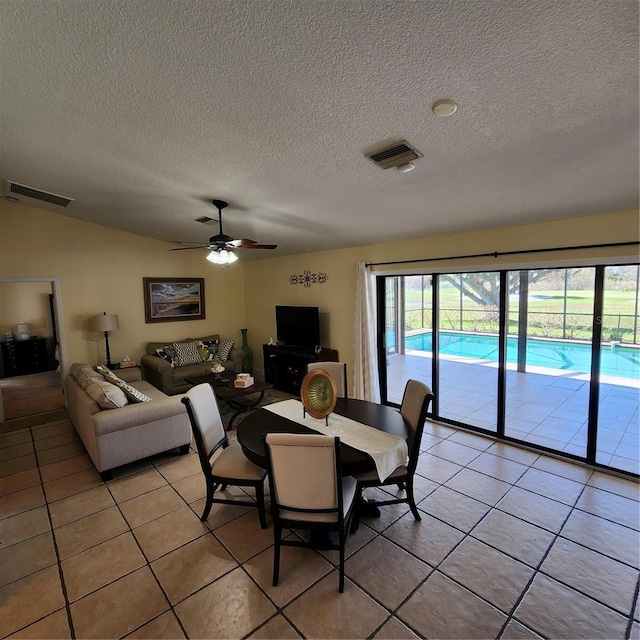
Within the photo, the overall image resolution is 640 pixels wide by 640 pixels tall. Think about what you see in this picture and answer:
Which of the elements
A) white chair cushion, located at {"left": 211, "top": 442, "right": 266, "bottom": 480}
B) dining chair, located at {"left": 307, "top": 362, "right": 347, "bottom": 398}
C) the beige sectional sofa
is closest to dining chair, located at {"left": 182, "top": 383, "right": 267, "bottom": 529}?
white chair cushion, located at {"left": 211, "top": 442, "right": 266, "bottom": 480}

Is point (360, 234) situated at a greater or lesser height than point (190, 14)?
lesser

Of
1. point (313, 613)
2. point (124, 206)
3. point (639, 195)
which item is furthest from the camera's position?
point (124, 206)

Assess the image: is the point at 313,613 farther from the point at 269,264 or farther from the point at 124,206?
the point at 269,264

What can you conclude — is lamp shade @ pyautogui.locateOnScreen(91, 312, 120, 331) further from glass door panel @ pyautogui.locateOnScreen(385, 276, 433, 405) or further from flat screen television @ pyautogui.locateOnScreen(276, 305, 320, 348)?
glass door panel @ pyautogui.locateOnScreen(385, 276, 433, 405)

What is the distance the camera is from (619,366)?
3.26m

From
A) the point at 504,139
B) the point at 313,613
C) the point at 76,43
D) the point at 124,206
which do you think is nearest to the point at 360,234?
the point at 504,139

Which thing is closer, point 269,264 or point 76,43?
point 76,43

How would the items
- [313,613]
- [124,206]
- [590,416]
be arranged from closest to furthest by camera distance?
[313,613]
[590,416]
[124,206]

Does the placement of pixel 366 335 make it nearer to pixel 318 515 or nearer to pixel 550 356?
pixel 550 356

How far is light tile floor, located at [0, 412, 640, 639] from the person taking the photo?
6.10 ft

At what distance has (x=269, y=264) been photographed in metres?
6.68

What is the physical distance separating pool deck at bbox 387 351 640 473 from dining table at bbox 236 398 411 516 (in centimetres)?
198

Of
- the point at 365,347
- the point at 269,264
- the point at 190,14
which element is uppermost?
the point at 190,14

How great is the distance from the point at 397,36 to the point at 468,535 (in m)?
3.02
